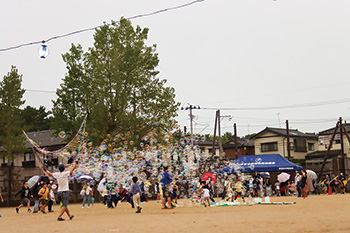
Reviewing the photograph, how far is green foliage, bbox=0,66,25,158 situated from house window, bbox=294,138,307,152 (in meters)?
40.7

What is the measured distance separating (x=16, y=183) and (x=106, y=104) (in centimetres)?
824

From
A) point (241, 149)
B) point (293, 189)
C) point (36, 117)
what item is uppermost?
point (36, 117)

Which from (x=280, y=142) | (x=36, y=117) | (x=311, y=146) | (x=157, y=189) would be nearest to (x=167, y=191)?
(x=157, y=189)

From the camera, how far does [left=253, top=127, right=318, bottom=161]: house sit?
65.9 metres

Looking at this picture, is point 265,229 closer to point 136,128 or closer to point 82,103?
point 136,128

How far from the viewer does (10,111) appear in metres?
37.9

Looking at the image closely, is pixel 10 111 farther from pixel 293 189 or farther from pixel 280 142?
pixel 280 142

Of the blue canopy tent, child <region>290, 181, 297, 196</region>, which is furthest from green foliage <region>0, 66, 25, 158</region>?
child <region>290, 181, 297, 196</region>

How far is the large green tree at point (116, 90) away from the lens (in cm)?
3362

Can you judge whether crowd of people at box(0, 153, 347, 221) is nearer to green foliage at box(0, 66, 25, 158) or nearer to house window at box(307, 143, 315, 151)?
green foliage at box(0, 66, 25, 158)

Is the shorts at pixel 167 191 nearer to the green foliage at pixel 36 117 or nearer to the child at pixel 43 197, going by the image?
the child at pixel 43 197

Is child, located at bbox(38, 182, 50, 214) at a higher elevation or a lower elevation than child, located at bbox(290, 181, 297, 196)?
higher

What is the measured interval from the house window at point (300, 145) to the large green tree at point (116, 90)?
35806 millimetres

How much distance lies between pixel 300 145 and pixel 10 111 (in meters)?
42.9
